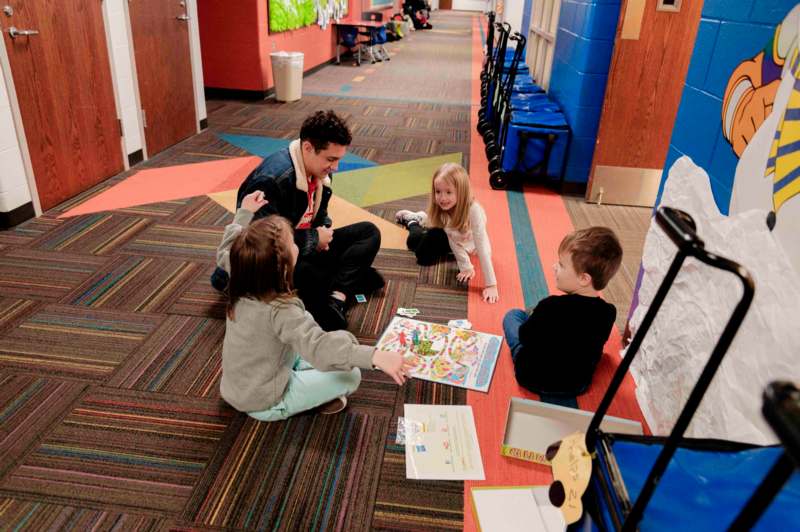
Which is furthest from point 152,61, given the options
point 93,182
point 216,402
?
point 216,402

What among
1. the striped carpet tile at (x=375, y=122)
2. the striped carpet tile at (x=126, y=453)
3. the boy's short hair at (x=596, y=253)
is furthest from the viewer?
the striped carpet tile at (x=375, y=122)

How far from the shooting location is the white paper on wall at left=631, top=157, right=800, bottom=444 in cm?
136

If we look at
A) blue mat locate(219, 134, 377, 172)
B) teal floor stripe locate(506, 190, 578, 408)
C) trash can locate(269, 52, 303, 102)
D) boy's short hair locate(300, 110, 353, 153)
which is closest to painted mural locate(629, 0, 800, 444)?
teal floor stripe locate(506, 190, 578, 408)

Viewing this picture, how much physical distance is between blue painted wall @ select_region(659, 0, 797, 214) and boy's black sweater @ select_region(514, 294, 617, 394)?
52 cm

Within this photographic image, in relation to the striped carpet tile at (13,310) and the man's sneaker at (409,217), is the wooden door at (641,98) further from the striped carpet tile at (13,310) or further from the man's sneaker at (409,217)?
the striped carpet tile at (13,310)

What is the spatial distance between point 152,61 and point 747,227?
4.40 metres

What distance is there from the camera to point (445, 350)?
223 cm

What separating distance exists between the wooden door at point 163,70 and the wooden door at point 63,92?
0.43 metres

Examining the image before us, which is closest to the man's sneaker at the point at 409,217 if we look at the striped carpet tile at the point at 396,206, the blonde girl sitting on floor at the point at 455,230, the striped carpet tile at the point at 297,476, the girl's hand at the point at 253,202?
the striped carpet tile at the point at 396,206

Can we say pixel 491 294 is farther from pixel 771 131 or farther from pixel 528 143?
pixel 528 143

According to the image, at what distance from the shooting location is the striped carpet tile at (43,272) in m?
2.54

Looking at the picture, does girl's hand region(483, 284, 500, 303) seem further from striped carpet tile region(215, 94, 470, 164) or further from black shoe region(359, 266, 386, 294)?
striped carpet tile region(215, 94, 470, 164)

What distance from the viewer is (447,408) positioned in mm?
1942

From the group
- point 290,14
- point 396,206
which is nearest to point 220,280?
point 396,206
